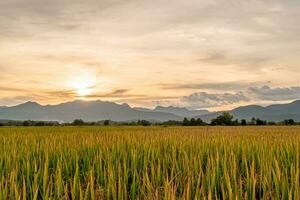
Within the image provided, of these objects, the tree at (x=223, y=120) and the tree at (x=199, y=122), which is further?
the tree at (x=223, y=120)

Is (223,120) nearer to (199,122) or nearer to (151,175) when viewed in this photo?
(199,122)

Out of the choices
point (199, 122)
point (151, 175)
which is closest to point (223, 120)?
point (199, 122)

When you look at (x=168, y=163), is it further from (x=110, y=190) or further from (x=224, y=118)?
(x=224, y=118)

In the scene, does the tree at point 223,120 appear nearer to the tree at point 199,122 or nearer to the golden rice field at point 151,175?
the tree at point 199,122

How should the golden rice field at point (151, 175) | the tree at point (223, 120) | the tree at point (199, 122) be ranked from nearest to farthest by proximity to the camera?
the golden rice field at point (151, 175) → the tree at point (199, 122) → the tree at point (223, 120)

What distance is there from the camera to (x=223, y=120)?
6512 cm

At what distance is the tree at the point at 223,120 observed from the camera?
211ft

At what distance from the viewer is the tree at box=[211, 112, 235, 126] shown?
6419 cm

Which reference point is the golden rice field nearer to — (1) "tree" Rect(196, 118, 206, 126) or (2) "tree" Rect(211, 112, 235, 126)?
(1) "tree" Rect(196, 118, 206, 126)

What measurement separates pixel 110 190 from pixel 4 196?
0.87m

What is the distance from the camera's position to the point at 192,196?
3098 mm

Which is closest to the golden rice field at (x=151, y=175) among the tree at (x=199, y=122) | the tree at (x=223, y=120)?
the tree at (x=199, y=122)

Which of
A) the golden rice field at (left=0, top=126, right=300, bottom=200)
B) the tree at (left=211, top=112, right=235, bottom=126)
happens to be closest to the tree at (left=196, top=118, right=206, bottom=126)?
the tree at (left=211, top=112, right=235, bottom=126)

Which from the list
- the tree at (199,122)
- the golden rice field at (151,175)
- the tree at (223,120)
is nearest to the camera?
the golden rice field at (151,175)
